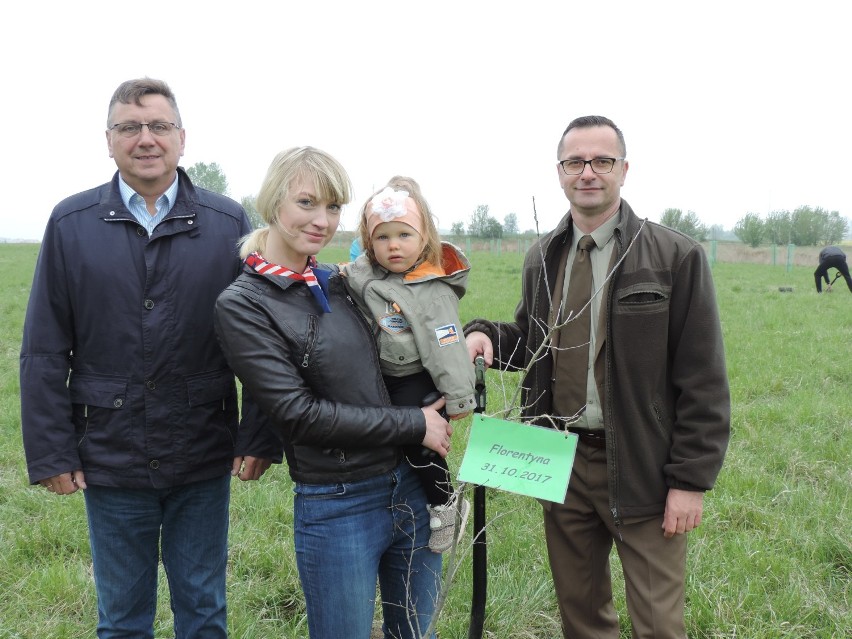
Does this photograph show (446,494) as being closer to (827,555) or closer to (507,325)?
(507,325)

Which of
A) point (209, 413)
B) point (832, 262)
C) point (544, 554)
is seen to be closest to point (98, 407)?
point (209, 413)

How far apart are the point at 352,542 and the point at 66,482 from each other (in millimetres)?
1080

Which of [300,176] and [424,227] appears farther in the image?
[424,227]

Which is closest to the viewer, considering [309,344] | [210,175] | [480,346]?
[309,344]

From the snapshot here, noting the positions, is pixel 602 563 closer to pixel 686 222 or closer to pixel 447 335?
pixel 447 335

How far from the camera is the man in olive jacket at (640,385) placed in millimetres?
2457

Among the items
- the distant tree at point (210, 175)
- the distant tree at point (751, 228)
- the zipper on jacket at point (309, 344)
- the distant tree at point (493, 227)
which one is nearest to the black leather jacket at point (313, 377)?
the zipper on jacket at point (309, 344)

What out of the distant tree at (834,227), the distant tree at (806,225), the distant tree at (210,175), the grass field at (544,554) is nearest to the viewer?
the grass field at (544,554)

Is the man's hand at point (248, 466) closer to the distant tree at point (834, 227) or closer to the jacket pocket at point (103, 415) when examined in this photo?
the jacket pocket at point (103, 415)

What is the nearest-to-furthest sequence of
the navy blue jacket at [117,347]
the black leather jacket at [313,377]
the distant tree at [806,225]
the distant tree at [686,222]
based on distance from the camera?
the black leather jacket at [313,377] < the navy blue jacket at [117,347] < the distant tree at [686,222] < the distant tree at [806,225]

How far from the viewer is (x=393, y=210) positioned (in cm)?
228

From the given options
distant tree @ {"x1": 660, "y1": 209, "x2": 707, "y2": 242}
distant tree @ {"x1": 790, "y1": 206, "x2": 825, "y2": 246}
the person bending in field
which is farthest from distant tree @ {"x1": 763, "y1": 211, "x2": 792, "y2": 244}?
the person bending in field

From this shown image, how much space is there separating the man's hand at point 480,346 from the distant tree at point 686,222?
45505mm

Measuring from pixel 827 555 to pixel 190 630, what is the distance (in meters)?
3.39
